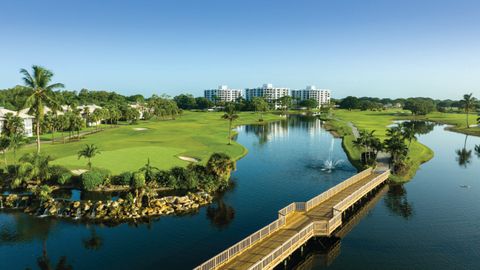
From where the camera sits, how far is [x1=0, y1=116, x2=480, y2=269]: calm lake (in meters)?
34.8

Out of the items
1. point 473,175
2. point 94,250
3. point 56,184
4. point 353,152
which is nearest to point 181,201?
point 94,250

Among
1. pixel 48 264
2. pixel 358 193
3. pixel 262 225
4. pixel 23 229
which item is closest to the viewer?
pixel 48 264

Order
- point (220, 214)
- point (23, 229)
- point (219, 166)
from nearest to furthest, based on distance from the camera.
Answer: point (23, 229) < point (220, 214) < point (219, 166)

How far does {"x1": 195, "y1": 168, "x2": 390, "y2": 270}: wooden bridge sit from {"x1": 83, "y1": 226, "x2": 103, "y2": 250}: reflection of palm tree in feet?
49.0

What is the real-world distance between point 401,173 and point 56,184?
62.2 metres

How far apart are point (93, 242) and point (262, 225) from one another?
65.0ft

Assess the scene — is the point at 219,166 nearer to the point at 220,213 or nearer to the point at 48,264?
the point at 220,213

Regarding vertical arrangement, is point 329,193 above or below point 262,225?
above

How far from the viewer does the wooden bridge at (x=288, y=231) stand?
103ft

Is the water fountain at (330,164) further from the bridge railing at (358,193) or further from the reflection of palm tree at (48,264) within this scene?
the reflection of palm tree at (48,264)

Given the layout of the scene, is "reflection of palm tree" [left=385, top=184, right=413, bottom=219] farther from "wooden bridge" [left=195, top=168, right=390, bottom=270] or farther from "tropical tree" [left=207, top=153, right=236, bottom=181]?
"tropical tree" [left=207, top=153, right=236, bottom=181]

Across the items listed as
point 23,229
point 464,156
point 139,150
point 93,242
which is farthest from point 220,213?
point 464,156

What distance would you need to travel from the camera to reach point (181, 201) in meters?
49.4

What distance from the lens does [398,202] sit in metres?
52.5
